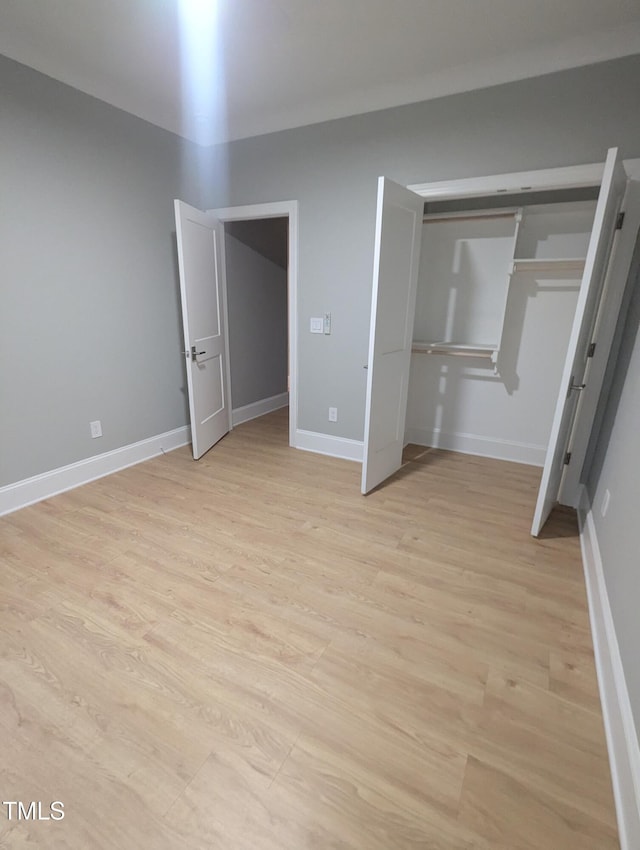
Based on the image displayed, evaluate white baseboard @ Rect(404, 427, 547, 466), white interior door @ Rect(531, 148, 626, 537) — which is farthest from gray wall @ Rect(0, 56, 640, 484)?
white baseboard @ Rect(404, 427, 547, 466)

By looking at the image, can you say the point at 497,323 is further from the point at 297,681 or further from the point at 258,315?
the point at 297,681

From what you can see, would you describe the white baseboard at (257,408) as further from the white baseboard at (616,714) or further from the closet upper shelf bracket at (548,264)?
the white baseboard at (616,714)

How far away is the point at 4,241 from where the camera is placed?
2.28 metres

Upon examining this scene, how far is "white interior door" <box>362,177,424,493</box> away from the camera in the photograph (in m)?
2.41

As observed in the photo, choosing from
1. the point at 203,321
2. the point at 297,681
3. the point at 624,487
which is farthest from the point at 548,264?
the point at 297,681

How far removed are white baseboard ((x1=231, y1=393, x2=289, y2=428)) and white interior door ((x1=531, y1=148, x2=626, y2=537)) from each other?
307cm

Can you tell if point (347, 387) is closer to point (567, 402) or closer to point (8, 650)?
point (567, 402)

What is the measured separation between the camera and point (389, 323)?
2.66 metres

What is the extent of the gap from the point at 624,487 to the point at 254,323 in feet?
12.2

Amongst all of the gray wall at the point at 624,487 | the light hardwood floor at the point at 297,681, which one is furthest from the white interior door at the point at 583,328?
the light hardwood floor at the point at 297,681

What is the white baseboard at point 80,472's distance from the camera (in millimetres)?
2527

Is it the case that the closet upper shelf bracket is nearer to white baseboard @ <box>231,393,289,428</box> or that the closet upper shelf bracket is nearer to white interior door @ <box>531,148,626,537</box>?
white interior door @ <box>531,148,626,537</box>

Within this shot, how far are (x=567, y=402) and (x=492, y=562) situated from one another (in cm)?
99

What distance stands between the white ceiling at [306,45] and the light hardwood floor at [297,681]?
274 cm
